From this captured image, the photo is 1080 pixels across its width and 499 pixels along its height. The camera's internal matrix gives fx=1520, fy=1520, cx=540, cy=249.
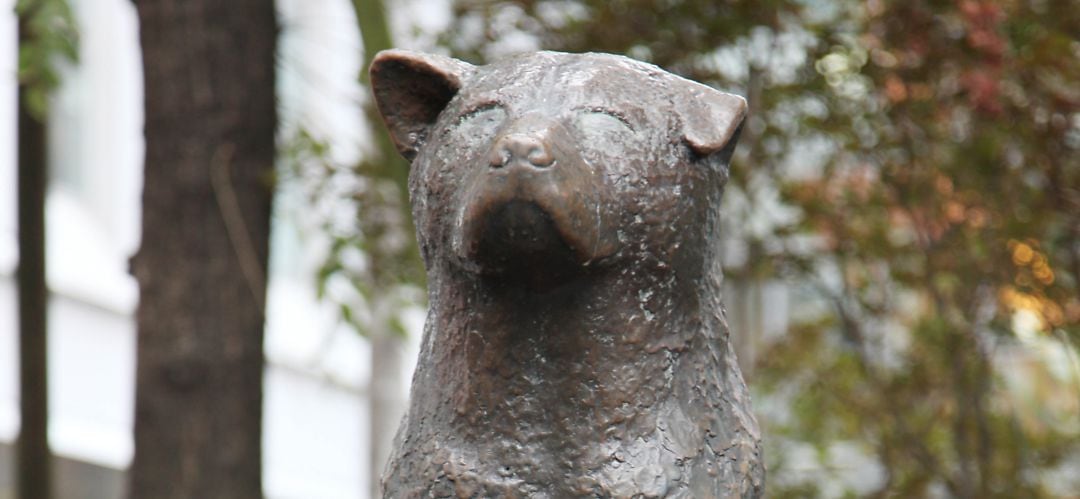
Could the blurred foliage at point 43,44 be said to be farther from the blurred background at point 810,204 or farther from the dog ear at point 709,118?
the dog ear at point 709,118

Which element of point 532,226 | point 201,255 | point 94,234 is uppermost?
point 532,226

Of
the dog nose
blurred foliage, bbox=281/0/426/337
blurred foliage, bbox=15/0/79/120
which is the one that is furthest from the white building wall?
the dog nose

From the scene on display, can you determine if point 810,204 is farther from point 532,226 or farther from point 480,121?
point 532,226

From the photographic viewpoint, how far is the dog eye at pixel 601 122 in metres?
2.35

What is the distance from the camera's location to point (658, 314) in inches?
96.0

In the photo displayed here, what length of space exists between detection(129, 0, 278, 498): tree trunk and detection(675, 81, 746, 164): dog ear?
2.54 m

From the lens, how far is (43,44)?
4121 mm

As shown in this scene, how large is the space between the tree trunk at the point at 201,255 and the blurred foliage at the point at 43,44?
39 cm

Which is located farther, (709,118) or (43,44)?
(43,44)

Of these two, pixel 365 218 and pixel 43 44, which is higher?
pixel 43 44

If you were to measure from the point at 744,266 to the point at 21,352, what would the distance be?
264 cm

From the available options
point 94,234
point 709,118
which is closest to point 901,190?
point 709,118

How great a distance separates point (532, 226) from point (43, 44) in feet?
7.83

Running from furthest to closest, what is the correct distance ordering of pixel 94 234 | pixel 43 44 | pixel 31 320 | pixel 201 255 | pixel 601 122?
pixel 94 234 < pixel 31 320 < pixel 201 255 < pixel 43 44 < pixel 601 122
